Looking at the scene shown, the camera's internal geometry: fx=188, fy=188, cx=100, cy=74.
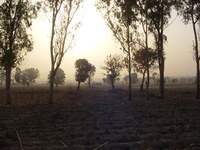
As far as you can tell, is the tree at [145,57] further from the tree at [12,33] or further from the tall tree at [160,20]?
the tree at [12,33]

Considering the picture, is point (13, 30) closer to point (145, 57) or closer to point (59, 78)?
point (145, 57)

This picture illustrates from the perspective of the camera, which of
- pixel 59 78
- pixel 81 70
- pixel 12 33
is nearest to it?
pixel 12 33

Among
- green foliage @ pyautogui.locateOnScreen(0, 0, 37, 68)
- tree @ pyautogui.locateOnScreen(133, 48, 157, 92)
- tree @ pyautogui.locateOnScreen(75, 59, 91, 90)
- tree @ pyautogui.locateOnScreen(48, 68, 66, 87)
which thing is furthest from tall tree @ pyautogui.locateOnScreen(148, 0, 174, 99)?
tree @ pyautogui.locateOnScreen(48, 68, 66, 87)

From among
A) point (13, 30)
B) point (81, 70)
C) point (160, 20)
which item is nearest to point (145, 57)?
point (160, 20)

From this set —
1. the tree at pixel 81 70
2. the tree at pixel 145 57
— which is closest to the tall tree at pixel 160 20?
the tree at pixel 145 57

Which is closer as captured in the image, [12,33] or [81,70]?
[12,33]

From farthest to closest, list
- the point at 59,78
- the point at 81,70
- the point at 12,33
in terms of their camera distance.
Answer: the point at 59,78 < the point at 81,70 < the point at 12,33

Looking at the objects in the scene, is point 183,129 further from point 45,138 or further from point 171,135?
point 45,138

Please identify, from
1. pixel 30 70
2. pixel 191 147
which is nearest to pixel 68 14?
pixel 191 147

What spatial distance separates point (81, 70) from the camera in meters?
60.9

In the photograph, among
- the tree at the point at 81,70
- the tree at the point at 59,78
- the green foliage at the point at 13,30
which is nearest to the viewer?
the green foliage at the point at 13,30

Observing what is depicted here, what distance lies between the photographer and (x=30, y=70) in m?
144

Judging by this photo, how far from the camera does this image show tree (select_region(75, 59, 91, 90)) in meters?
60.5

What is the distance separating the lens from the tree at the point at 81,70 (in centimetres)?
6046
